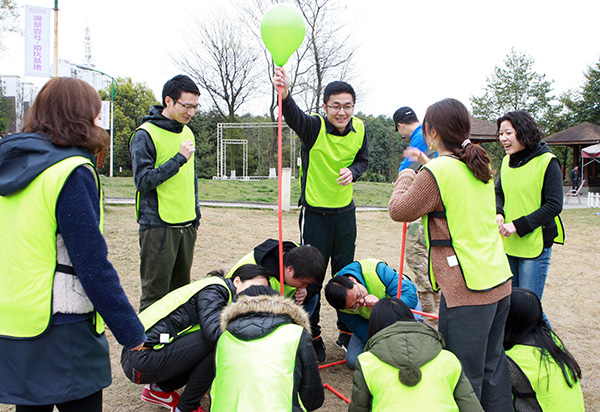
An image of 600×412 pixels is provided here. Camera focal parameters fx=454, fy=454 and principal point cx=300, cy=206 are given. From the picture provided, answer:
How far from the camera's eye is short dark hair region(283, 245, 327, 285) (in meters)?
2.99

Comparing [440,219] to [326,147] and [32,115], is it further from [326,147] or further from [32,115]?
[32,115]

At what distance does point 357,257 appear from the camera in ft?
23.1

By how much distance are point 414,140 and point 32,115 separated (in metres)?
3.14

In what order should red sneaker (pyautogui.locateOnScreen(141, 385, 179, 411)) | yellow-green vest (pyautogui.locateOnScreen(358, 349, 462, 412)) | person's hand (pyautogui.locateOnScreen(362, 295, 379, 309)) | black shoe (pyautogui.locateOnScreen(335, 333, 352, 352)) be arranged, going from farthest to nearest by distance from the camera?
black shoe (pyautogui.locateOnScreen(335, 333, 352, 352)) < person's hand (pyautogui.locateOnScreen(362, 295, 379, 309)) < red sneaker (pyautogui.locateOnScreen(141, 385, 179, 411)) < yellow-green vest (pyautogui.locateOnScreen(358, 349, 462, 412))

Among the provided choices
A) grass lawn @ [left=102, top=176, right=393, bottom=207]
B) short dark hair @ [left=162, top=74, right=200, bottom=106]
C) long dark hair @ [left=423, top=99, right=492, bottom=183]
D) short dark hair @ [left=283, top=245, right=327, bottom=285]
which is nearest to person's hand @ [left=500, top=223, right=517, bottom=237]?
long dark hair @ [left=423, top=99, right=492, bottom=183]

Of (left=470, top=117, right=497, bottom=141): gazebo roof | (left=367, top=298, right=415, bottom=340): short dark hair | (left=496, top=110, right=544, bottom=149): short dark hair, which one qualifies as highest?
(left=470, top=117, right=497, bottom=141): gazebo roof

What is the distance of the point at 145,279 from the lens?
10.9 feet

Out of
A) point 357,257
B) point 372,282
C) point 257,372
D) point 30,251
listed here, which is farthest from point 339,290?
point 357,257

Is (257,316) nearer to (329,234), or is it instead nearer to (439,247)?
(439,247)

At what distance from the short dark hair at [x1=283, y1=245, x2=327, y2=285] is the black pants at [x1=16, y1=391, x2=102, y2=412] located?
59.1 inches

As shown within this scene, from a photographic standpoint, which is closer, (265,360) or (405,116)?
(265,360)

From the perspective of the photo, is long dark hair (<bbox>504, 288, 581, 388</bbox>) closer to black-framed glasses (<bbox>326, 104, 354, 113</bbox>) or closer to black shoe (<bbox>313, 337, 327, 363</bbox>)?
black shoe (<bbox>313, 337, 327, 363</bbox>)

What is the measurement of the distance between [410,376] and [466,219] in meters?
0.76

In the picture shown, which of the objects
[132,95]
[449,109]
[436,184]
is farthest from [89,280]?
[132,95]
